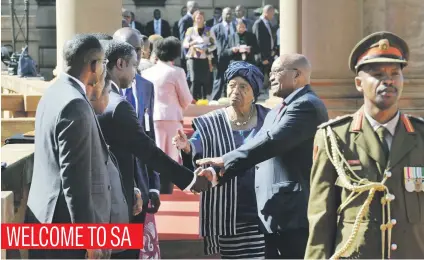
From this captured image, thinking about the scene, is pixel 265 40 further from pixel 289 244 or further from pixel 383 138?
pixel 383 138

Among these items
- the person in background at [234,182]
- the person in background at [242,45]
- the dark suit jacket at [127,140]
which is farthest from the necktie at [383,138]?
the person in background at [242,45]

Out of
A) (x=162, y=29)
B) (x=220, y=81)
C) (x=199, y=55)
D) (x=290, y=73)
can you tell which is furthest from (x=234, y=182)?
(x=162, y=29)

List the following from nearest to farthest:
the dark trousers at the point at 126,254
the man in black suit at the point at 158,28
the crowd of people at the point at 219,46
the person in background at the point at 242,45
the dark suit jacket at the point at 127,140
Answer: the dark suit jacket at the point at 127,140 < the dark trousers at the point at 126,254 < the crowd of people at the point at 219,46 < the person in background at the point at 242,45 < the man in black suit at the point at 158,28

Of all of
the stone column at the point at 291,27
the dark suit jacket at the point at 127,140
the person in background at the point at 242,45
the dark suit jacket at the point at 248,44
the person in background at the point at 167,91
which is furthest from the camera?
the dark suit jacket at the point at 248,44

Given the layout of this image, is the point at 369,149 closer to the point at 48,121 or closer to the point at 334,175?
the point at 334,175

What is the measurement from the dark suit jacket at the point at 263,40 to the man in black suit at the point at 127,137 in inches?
666

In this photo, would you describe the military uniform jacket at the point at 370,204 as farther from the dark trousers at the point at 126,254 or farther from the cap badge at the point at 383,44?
the dark trousers at the point at 126,254

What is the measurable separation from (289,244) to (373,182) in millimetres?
2098

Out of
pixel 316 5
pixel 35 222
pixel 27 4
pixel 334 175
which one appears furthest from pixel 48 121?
pixel 27 4

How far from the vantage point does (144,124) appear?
29.8ft

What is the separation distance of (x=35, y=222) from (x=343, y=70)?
727 cm

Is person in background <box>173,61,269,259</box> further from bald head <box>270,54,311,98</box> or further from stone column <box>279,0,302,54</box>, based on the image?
stone column <box>279,0,302,54</box>

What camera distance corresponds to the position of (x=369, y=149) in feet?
18.6

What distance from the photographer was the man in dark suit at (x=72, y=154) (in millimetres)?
6289
